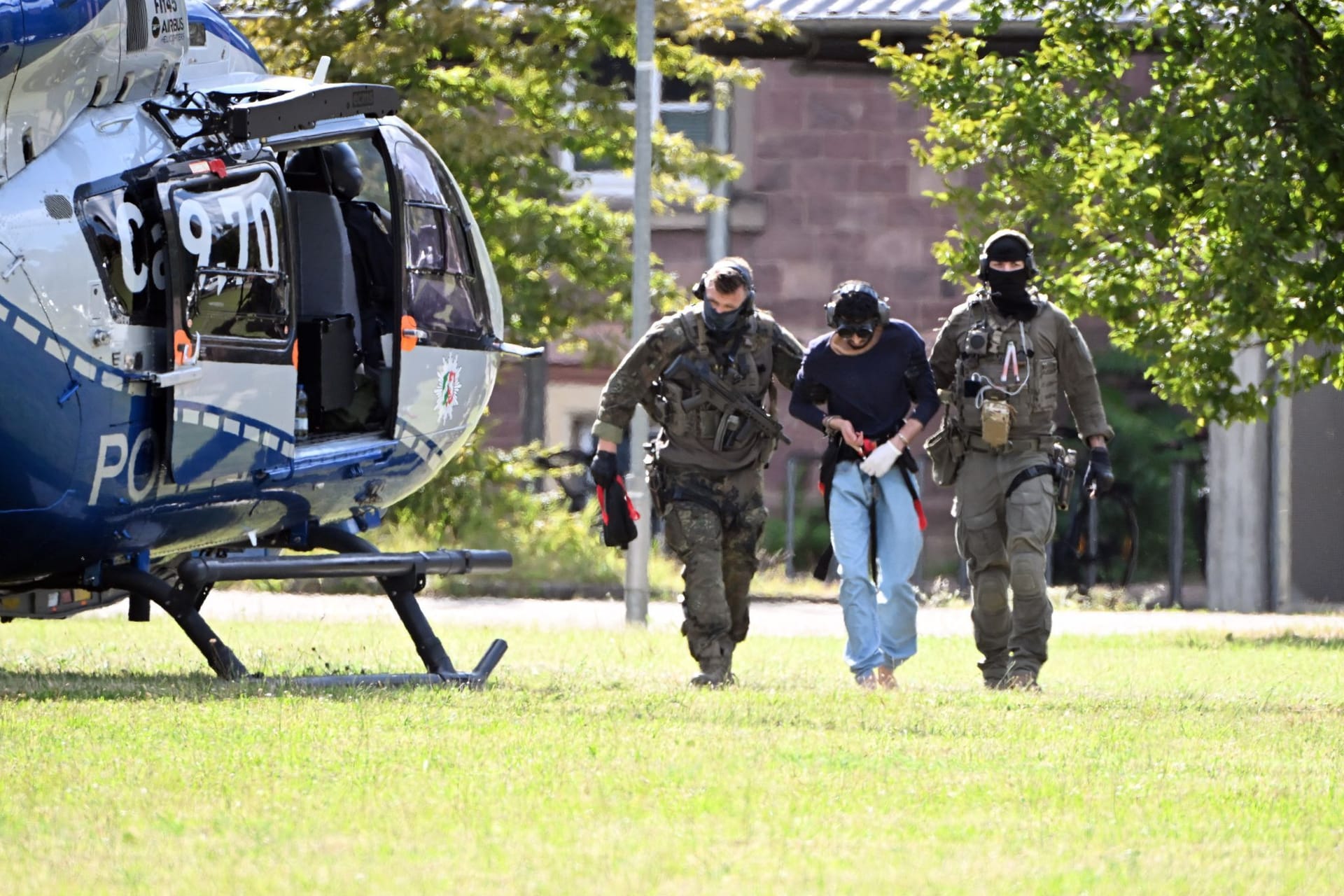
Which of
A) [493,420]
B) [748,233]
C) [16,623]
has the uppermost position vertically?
[748,233]

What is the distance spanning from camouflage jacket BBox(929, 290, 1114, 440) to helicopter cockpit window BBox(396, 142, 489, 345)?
217 cm

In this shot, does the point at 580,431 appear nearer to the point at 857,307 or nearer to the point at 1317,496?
the point at 1317,496

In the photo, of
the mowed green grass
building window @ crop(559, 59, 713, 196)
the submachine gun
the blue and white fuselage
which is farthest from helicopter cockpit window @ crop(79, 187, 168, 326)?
building window @ crop(559, 59, 713, 196)

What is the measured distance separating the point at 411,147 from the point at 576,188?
950 cm

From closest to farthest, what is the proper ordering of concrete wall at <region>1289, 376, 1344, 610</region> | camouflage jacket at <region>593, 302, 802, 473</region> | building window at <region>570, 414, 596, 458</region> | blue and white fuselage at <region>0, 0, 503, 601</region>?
1. blue and white fuselage at <region>0, 0, 503, 601</region>
2. camouflage jacket at <region>593, 302, 802, 473</region>
3. concrete wall at <region>1289, 376, 1344, 610</region>
4. building window at <region>570, 414, 596, 458</region>

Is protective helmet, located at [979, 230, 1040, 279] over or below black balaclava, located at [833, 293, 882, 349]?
over

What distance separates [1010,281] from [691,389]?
4.92 feet

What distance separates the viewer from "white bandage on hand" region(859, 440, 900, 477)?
34.8ft

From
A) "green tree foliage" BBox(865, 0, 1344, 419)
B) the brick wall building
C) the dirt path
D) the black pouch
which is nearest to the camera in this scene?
the black pouch

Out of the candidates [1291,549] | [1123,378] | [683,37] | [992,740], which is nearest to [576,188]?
[683,37]

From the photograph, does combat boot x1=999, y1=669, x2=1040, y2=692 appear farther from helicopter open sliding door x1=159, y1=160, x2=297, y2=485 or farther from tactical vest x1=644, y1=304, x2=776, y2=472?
helicopter open sliding door x1=159, y1=160, x2=297, y2=485

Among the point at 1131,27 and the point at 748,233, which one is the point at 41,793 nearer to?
the point at 1131,27

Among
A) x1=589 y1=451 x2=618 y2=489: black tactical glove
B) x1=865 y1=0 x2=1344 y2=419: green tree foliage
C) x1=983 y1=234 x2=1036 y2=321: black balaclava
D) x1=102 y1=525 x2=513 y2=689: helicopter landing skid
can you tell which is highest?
x1=865 y1=0 x2=1344 y2=419: green tree foliage

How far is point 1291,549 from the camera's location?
820 inches
